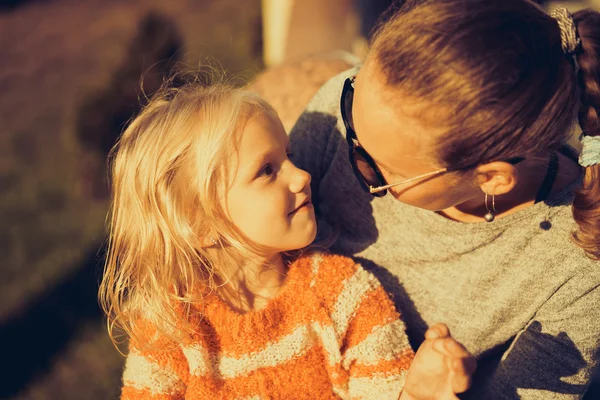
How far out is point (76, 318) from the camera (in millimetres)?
3875

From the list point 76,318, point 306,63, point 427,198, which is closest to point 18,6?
point 76,318

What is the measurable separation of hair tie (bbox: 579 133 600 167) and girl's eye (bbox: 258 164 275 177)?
2.97 feet

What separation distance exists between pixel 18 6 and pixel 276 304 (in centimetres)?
834

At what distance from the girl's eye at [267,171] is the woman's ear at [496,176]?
0.62 m

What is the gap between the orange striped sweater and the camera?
6.34 feet

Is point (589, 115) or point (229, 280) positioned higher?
point (589, 115)

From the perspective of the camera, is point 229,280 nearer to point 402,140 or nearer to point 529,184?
point 402,140

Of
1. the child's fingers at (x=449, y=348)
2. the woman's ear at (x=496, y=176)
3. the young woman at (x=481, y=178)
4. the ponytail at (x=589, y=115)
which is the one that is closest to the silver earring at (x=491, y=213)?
the young woman at (x=481, y=178)

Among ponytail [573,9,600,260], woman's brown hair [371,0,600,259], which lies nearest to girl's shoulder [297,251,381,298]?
woman's brown hair [371,0,600,259]

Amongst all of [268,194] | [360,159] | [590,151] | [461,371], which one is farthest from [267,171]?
[590,151]

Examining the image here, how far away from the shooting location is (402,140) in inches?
66.7

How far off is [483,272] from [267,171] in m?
0.80

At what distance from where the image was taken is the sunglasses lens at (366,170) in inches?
74.6

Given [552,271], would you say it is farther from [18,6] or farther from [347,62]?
[18,6]
